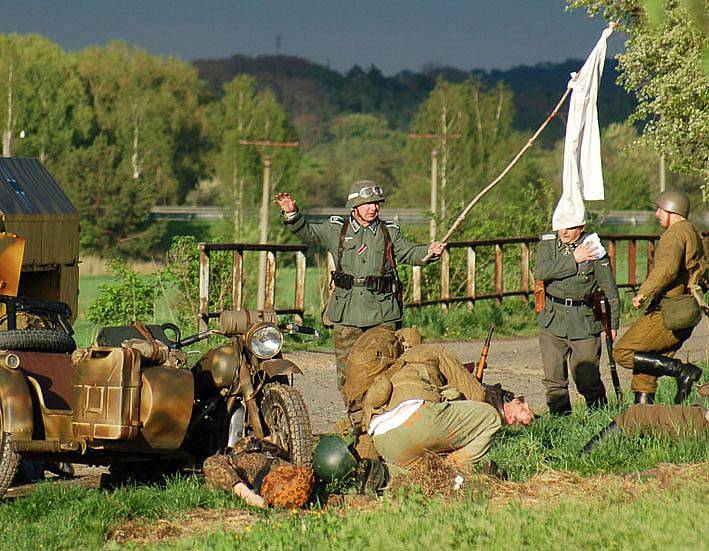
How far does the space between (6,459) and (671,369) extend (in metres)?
5.70

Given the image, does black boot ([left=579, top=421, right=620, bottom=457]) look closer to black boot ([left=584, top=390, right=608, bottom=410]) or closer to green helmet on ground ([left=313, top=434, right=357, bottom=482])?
green helmet on ground ([left=313, top=434, right=357, bottom=482])

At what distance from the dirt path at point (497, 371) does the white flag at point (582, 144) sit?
7.62 feet

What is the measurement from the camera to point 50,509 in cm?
740

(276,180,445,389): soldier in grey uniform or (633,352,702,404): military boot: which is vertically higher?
(276,180,445,389): soldier in grey uniform

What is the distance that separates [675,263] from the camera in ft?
36.2

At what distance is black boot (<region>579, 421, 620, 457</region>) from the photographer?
8789mm

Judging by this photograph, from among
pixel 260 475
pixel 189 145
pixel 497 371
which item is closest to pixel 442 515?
pixel 260 475

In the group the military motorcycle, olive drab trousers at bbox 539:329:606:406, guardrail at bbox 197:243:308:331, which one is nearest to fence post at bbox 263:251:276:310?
guardrail at bbox 197:243:308:331

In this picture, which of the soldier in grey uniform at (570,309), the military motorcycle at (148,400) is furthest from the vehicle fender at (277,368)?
the soldier in grey uniform at (570,309)

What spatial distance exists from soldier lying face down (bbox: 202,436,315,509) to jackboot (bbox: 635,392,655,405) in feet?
14.4

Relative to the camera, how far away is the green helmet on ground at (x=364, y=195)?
9.66m

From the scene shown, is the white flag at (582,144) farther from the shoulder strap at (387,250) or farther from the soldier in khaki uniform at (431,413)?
the soldier in khaki uniform at (431,413)

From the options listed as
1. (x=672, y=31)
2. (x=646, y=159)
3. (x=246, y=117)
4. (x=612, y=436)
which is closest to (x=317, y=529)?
(x=612, y=436)

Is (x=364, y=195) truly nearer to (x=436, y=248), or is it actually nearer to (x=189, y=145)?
(x=436, y=248)
